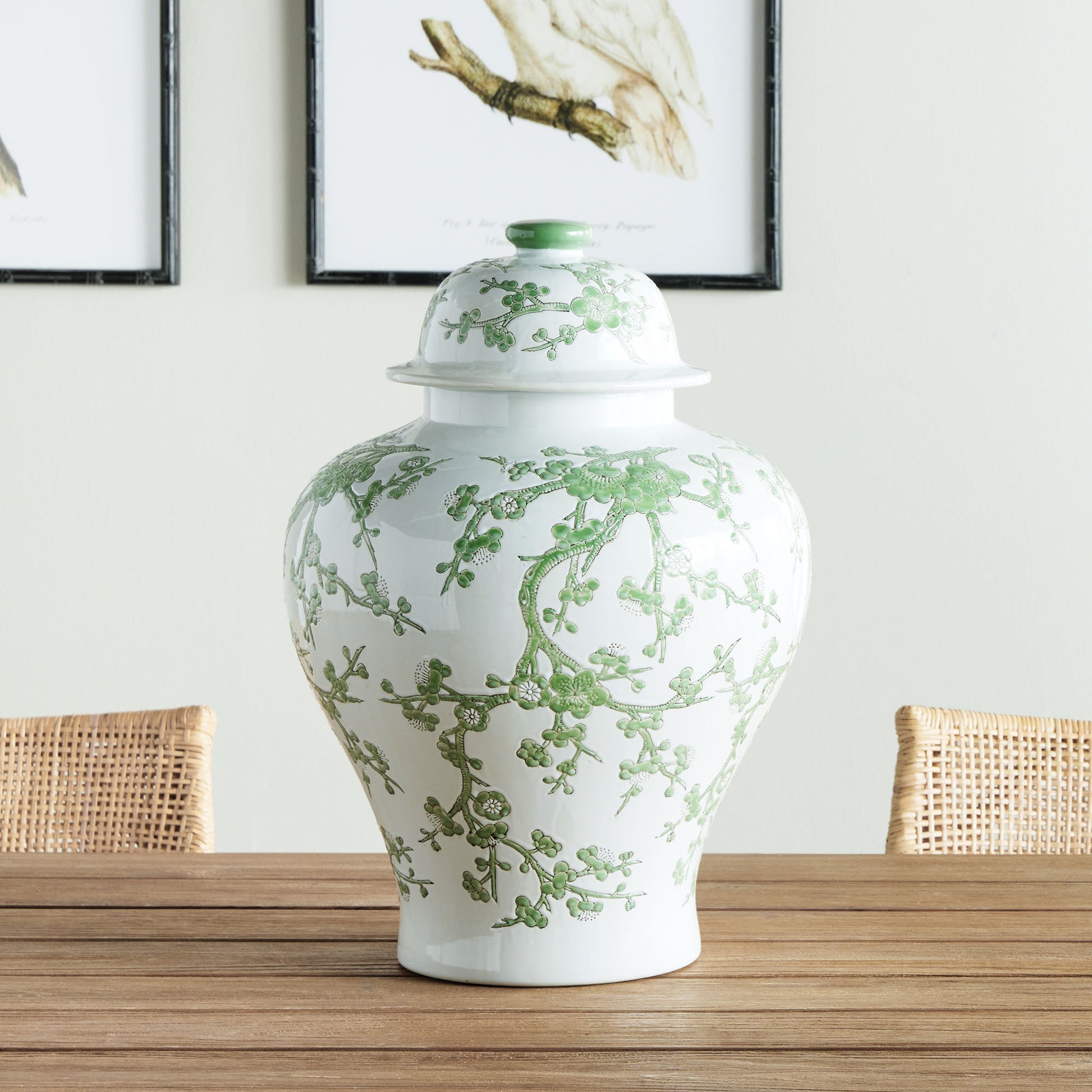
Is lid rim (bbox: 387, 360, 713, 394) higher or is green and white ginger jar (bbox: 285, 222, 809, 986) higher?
lid rim (bbox: 387, 360, 713, 394)

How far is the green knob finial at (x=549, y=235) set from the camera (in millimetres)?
774

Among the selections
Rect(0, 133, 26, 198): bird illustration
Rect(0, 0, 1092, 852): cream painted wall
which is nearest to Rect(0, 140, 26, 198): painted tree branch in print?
Rect(0, 133, 26, 198): bird illustration

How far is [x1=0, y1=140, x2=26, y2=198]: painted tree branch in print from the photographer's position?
71.3 inches

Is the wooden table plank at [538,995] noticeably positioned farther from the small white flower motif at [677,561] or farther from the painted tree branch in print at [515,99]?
the painted tree branch in print at [515,99]

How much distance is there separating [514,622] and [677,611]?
84mm

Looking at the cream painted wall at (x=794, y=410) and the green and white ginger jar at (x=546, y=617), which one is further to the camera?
the cream painted wall at (x=794, y=410)

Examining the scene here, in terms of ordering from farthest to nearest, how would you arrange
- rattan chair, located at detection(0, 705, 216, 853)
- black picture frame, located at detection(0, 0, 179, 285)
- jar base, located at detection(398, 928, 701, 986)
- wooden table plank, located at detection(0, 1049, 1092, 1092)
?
1. black picture frame, located at detection(0, 0, 179, 285)
2. rattan chair, located at detection(0, 705, 216, 853)
3. jar base, located at detection(398, 928, 701, 986)
4. wooden table plank, located at detection(0, 1049, 1092, 1092)

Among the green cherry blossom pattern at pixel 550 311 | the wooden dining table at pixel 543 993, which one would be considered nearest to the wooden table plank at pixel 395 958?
the wooden dining table at pixel 543 993

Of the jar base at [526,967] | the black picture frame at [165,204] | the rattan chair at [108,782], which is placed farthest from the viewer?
the black picture frame at [165,204]

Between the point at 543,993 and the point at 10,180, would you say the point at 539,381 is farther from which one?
the point at 10,180

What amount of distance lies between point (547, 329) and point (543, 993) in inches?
14.4

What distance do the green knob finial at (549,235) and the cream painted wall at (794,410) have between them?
3.52 feet

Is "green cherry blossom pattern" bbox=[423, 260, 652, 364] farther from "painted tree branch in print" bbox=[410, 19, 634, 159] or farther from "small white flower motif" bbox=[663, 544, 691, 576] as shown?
"painted tree branch in print" bbox=[410, 19, 634, 159]

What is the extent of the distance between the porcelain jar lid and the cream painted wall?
→ 1.08 meters
